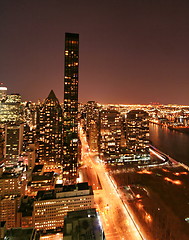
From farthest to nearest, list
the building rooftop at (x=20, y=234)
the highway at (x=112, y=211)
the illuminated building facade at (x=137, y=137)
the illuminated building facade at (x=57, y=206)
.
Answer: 1. the illuminated building facade at (x=137, y=137)
2. the illuminated building facade at (x=57, y=206)
3. the highway at (x=112, y=211)
4. the building rooftop at (x=20, y=234)

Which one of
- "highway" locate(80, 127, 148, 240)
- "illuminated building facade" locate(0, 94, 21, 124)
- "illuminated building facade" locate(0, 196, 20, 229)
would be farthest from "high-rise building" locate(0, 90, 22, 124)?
"illuminated building facade" locate(0, 196, 20, 229)

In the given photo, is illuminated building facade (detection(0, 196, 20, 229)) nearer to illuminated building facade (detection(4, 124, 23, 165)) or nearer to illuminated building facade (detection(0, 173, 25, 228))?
illuminated building facade (detection(0, 173, 25, 228))

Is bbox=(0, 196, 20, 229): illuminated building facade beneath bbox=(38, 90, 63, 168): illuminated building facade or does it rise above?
beneath

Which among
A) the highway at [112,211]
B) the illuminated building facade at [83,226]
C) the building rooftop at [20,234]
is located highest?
the illuminated building facade at [83,226]

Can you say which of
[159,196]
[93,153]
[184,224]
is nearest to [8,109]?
[93,153]

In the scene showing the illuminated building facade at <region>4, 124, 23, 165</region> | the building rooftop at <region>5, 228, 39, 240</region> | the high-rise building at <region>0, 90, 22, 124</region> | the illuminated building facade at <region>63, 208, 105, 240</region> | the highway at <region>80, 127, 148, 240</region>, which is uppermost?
the high-rise building at <region>0, 90, 22, 124</region>

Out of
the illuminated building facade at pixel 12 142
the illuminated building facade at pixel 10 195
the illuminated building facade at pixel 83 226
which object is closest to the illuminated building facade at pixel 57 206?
the illuminated building facade at pixel 10 195

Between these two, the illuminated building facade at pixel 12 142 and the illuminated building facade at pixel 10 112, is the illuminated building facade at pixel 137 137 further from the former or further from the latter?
the illuminated building facade at pixel 10 112
